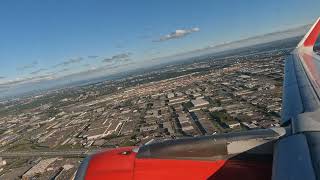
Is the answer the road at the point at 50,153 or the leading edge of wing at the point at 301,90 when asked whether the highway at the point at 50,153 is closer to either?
the road at the point at 50,153

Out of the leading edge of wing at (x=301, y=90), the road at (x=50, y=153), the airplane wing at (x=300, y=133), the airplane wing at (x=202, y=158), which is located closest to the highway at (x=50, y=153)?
the road at (x=50, y=153)

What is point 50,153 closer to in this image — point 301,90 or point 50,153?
point 50,153

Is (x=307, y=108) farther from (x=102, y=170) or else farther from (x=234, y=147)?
(x=102, y=170)

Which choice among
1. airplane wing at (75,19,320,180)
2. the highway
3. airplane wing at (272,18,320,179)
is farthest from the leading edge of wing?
the highway

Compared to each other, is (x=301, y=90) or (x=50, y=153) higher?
(x=301, y=90)

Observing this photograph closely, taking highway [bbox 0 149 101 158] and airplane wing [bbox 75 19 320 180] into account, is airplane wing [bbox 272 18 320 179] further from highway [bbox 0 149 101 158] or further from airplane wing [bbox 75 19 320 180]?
highway [bbox 0 149 101 158]

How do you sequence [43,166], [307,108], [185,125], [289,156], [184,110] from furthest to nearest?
[184,110], [185,125], [43,166], [307,108], [289,156]

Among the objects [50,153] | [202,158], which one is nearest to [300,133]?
[202,158]

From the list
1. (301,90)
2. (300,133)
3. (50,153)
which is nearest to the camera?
(300,133)

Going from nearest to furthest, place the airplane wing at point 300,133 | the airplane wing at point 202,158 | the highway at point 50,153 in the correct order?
the airplane wing at point 300,133
the airplane wing at point 202,158
the highway at point 50,153


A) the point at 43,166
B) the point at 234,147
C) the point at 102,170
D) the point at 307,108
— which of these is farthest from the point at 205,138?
the point at 43,166

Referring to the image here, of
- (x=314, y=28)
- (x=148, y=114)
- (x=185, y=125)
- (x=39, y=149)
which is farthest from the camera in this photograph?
(x=148, y=114)
